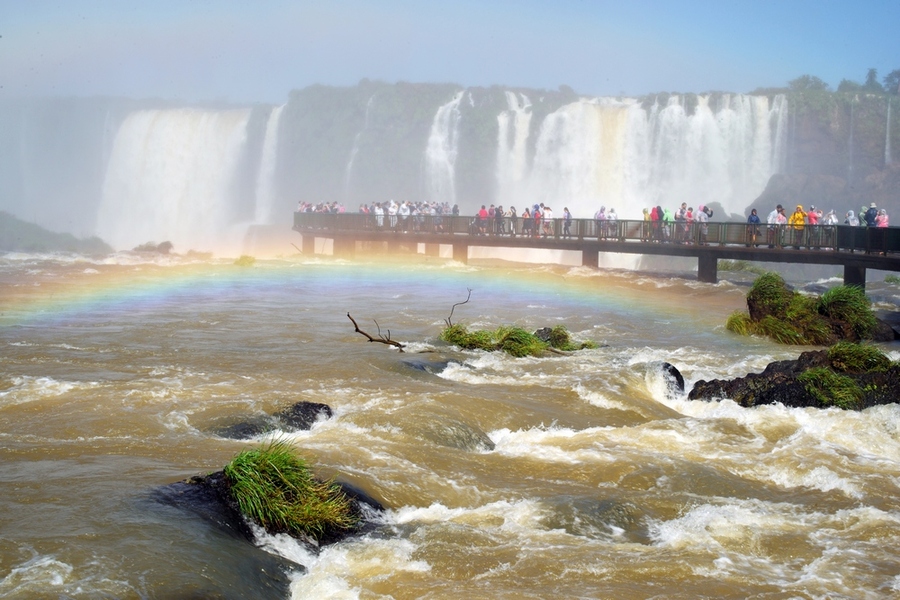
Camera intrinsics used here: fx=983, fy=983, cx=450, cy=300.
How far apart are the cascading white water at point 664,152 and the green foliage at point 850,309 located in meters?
34.0

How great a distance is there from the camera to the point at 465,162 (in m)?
60.6

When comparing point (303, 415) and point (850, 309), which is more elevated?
point (850, 309)

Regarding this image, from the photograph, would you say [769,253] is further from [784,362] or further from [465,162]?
[465,162]

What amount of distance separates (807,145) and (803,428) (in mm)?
45553

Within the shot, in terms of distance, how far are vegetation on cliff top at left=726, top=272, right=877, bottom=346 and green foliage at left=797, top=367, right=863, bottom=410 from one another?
5667 mm

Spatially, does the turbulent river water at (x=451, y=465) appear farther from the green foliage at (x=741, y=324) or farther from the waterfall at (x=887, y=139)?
the waterfall at (x=887, y=139)

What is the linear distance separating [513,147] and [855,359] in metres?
44.8

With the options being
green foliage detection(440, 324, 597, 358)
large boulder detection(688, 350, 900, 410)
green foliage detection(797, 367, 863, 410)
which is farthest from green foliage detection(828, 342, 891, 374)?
green foliage detection(440, 324, 597, 358)

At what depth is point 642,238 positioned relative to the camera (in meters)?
30.4

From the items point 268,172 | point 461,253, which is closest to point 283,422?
point 461,253

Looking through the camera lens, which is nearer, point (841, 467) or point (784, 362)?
point (841, 467)

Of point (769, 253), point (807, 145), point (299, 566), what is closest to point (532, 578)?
point (299, 566)

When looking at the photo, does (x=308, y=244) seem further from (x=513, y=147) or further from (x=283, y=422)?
(x=283, y=422)

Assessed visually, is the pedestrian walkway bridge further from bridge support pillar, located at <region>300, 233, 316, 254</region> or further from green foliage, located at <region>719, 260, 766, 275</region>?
green foliage, located at <region>719, 260, 766, 275</region>
